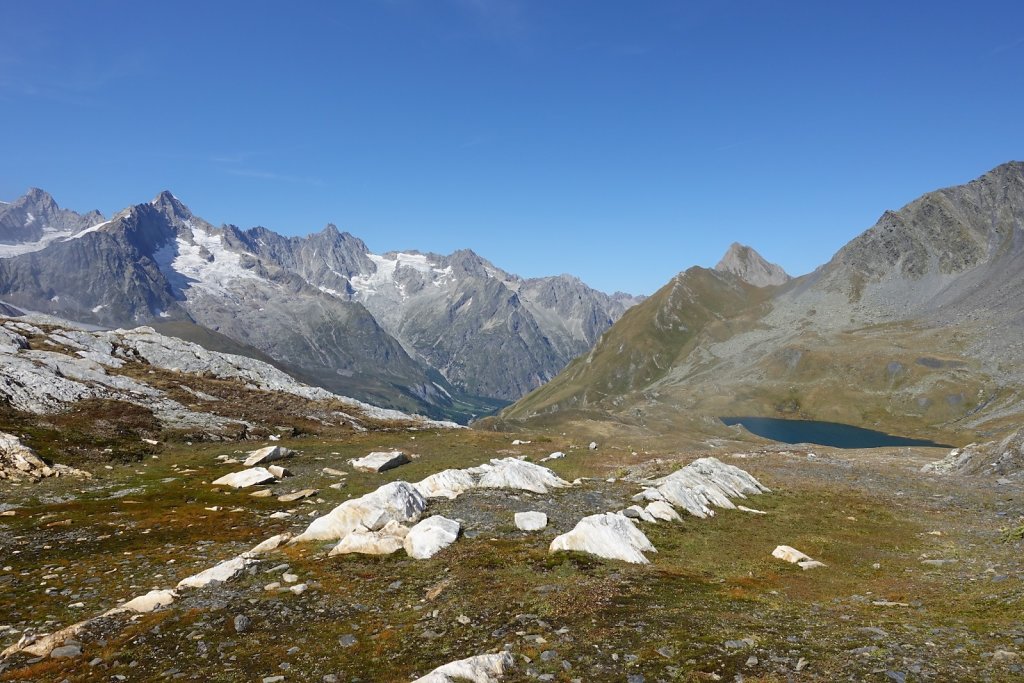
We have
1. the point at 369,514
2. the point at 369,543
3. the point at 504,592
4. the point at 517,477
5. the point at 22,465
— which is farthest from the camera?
the point at 517,477

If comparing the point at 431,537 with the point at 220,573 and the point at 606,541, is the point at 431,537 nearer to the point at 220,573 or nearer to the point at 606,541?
the point at 606,541

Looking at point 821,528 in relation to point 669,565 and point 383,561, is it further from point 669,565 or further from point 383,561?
point 383,561

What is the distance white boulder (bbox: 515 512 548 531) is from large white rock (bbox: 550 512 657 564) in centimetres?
360

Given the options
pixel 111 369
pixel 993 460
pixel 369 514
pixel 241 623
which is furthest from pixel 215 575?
pixel 993 460

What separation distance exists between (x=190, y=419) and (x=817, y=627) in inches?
2413

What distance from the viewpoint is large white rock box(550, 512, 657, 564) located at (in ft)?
76.3

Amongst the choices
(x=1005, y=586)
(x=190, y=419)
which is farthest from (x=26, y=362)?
(x=1005, y=586)

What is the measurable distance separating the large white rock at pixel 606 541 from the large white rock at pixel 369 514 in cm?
837

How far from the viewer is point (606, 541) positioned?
77.6 feet

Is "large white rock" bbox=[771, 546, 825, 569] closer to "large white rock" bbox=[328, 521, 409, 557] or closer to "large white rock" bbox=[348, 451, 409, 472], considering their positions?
"large white rock" bbox=[328, 521, 409, 557]

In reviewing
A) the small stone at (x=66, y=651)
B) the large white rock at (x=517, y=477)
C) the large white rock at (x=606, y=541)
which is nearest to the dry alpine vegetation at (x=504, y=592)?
the small stone at (x=66, y=651)

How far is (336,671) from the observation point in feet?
44.2

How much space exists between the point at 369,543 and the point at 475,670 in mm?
11968

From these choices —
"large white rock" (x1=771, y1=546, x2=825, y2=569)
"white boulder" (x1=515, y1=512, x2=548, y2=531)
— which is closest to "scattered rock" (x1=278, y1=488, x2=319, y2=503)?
"white boulder" (x1=515, y1=512, x2=548, y2=531)
